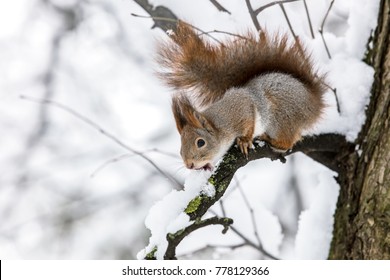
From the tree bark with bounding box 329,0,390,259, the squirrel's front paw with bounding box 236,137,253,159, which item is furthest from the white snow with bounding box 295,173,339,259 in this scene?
the squirrel's front paw with bounding box 236,137,253,159

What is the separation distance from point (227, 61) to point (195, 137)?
0.24m

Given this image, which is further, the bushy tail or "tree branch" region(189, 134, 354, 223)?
the bushy tail

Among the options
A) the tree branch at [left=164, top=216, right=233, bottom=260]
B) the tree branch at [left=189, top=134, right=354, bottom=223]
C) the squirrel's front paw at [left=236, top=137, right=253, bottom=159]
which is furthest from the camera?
the squirrel's front paw at [left=236, top=137, right=253, bottom=159]

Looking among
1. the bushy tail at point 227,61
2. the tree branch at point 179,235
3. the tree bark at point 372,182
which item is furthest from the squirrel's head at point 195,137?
the tree bark at point 372,182

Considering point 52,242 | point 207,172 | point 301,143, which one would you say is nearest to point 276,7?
point 301,143

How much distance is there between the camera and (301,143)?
180 cm

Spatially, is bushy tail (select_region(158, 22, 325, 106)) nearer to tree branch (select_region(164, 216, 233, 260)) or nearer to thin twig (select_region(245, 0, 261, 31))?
thin twig (select_region(245, 0, 261, 31))

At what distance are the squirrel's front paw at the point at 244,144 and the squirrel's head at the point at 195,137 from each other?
0.23ft

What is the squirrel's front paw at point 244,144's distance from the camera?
65.4 inches

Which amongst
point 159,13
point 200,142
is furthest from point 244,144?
point 159,13

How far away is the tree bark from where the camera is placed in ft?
5.28

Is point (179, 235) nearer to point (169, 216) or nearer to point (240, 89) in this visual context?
point (169, 216)

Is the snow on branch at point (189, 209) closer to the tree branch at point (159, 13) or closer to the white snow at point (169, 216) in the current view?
the white snow at point (169, 216)
